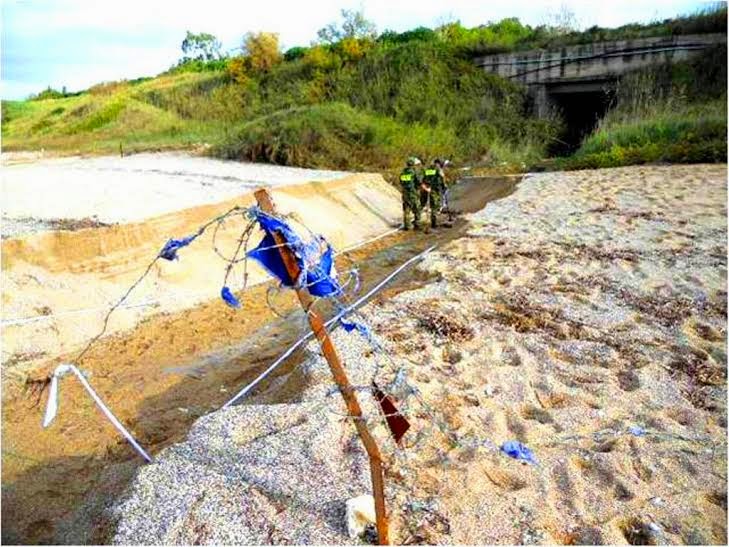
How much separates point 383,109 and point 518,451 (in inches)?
899

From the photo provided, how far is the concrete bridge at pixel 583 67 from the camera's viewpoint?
2055cm

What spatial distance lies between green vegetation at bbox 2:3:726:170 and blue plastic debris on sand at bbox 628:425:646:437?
12.5 meters

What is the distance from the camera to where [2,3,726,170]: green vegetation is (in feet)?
59.6

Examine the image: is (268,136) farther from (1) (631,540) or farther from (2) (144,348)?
(1) (631,540)

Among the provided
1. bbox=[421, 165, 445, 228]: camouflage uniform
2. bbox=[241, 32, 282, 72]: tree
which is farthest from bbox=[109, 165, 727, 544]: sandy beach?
bbox=[241, 32, 282, 72]: tree

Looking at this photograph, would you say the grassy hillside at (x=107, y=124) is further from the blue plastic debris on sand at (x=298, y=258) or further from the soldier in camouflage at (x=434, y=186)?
the blue plastic debris on sand at (x=298, y=258)

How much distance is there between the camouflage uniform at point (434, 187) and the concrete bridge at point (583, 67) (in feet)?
39.3

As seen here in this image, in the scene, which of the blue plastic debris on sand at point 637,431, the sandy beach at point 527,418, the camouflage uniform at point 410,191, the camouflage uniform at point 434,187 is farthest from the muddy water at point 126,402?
the camouflage uniform at point 434,187

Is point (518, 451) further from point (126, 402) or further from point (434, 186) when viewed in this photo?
point (434, 186)

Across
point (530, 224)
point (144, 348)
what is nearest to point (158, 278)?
point (144, 348)

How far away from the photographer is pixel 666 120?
16812 mm

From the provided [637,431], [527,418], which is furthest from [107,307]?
[637,431]

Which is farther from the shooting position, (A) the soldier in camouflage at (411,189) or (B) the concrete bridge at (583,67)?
(B) the concrete bridge at (583,67)

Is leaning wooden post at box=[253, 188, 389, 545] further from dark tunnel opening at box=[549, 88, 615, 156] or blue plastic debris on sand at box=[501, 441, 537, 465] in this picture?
dark tunnel opening at box=[549, 88, 615, 156]
